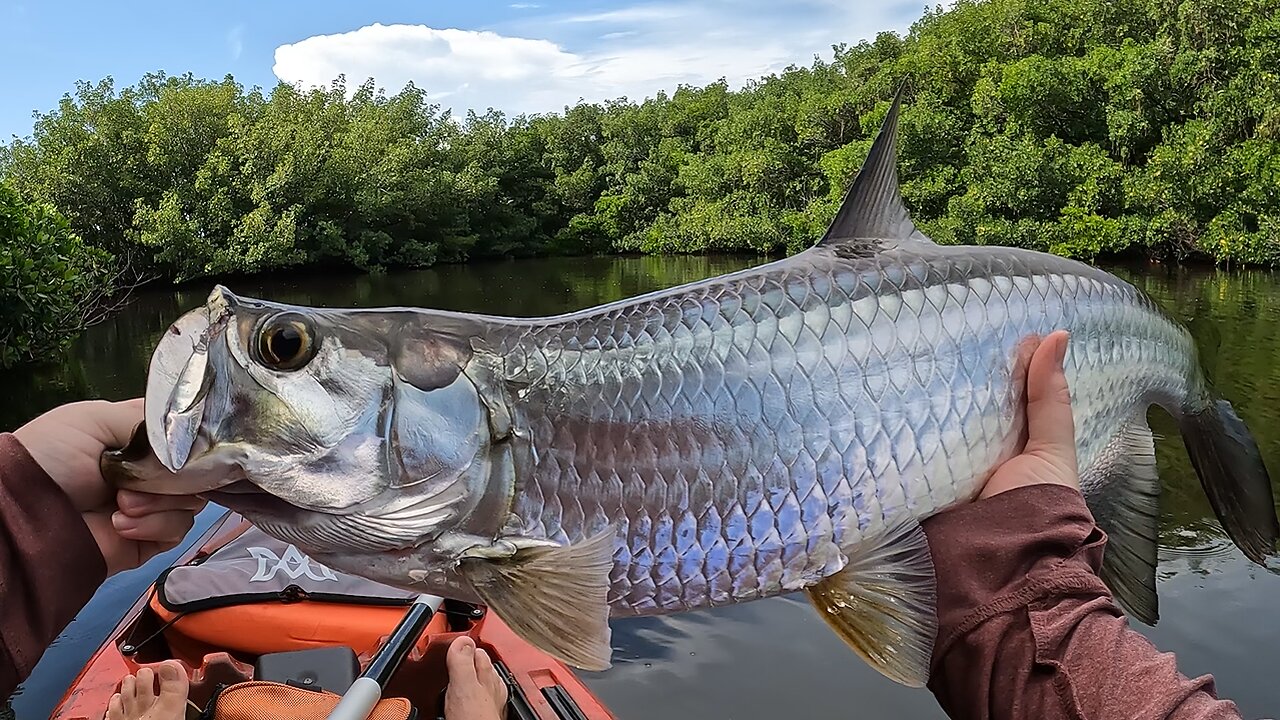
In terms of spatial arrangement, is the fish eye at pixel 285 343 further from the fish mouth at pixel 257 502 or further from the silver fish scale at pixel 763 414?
the silver fish scale at pixel 763 414

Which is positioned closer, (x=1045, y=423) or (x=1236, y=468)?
(x=1045, y=423)

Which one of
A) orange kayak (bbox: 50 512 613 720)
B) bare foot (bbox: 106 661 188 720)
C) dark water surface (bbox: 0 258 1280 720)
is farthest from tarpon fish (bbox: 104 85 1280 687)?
orange kayak (bbox: 50 512 613 720)

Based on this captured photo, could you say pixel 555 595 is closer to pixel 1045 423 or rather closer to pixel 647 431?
pixel 647 431

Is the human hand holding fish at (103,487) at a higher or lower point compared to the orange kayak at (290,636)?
higher

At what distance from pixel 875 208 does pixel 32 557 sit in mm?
1730

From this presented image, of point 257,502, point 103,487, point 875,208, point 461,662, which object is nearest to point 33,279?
point 461,662

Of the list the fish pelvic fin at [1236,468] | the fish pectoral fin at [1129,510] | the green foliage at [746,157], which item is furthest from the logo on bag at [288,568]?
the green foliage at [746,157]

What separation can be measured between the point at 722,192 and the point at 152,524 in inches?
1287

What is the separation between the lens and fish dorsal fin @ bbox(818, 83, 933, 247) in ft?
6.18

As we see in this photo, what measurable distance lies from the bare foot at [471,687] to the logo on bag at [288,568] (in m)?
1.26

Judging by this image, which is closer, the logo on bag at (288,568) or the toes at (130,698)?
the toes at (130,698)

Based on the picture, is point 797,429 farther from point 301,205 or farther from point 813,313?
point 301,205

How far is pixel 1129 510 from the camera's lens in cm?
213

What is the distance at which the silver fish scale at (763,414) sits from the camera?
1502 millimetres
